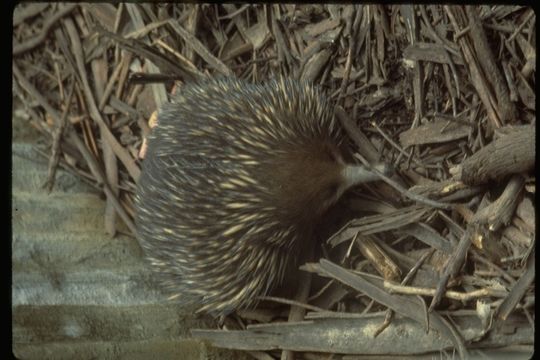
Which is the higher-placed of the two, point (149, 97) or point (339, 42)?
point (339, 42)

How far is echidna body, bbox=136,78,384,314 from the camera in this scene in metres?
1.63

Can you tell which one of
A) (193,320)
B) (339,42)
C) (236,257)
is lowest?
(193,320)

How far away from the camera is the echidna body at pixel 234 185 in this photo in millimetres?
1633

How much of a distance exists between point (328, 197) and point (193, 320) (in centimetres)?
53

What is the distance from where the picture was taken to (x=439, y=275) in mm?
1548

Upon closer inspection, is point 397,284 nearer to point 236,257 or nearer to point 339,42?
point 236,257

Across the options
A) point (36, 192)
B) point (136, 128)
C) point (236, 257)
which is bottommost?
point (236, 257)

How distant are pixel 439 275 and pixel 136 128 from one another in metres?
0.91

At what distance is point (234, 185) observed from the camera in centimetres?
164

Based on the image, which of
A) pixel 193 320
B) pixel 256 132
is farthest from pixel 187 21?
pixel 193 320

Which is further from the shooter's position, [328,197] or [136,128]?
[136,128]

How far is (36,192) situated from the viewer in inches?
67.3
